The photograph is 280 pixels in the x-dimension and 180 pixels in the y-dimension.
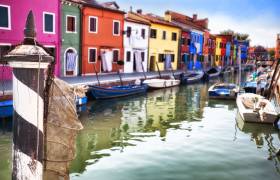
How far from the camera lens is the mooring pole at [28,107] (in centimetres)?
227

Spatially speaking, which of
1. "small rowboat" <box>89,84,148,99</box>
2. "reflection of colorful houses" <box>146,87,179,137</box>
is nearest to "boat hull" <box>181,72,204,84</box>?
"reflection of colorful houses" <box>146,87,179,137</box>

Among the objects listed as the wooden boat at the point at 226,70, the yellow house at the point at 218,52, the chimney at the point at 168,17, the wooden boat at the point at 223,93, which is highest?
the chimney at the point at 168,17

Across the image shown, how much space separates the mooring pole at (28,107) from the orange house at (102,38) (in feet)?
75.0

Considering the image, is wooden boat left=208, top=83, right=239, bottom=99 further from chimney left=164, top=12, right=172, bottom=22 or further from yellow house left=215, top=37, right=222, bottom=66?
yellow house left=215, top=37, right=222, bottom=66

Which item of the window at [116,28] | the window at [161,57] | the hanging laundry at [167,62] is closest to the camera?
the window at [116,28]

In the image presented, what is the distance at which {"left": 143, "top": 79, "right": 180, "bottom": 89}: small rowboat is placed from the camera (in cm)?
2734

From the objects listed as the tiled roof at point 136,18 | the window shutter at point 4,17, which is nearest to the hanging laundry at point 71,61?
the window shutter at point 4,17

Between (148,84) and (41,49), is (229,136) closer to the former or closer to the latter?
(41,49)

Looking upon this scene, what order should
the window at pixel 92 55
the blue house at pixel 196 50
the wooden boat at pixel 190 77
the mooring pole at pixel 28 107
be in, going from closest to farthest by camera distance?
the mooring pole at pixel 28 107, the window at pixel 92 55, the wooden boat at pixel 190 77, the blue house at pixel 196 50

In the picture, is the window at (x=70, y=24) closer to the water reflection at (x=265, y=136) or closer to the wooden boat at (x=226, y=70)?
the water reflection at (x=265, y=136)

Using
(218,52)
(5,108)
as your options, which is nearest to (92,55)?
(5,108)

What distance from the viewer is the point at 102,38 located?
91.7 feet

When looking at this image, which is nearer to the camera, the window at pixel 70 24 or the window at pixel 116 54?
the window at pixel 70 24

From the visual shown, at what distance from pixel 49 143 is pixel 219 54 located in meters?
59.3
